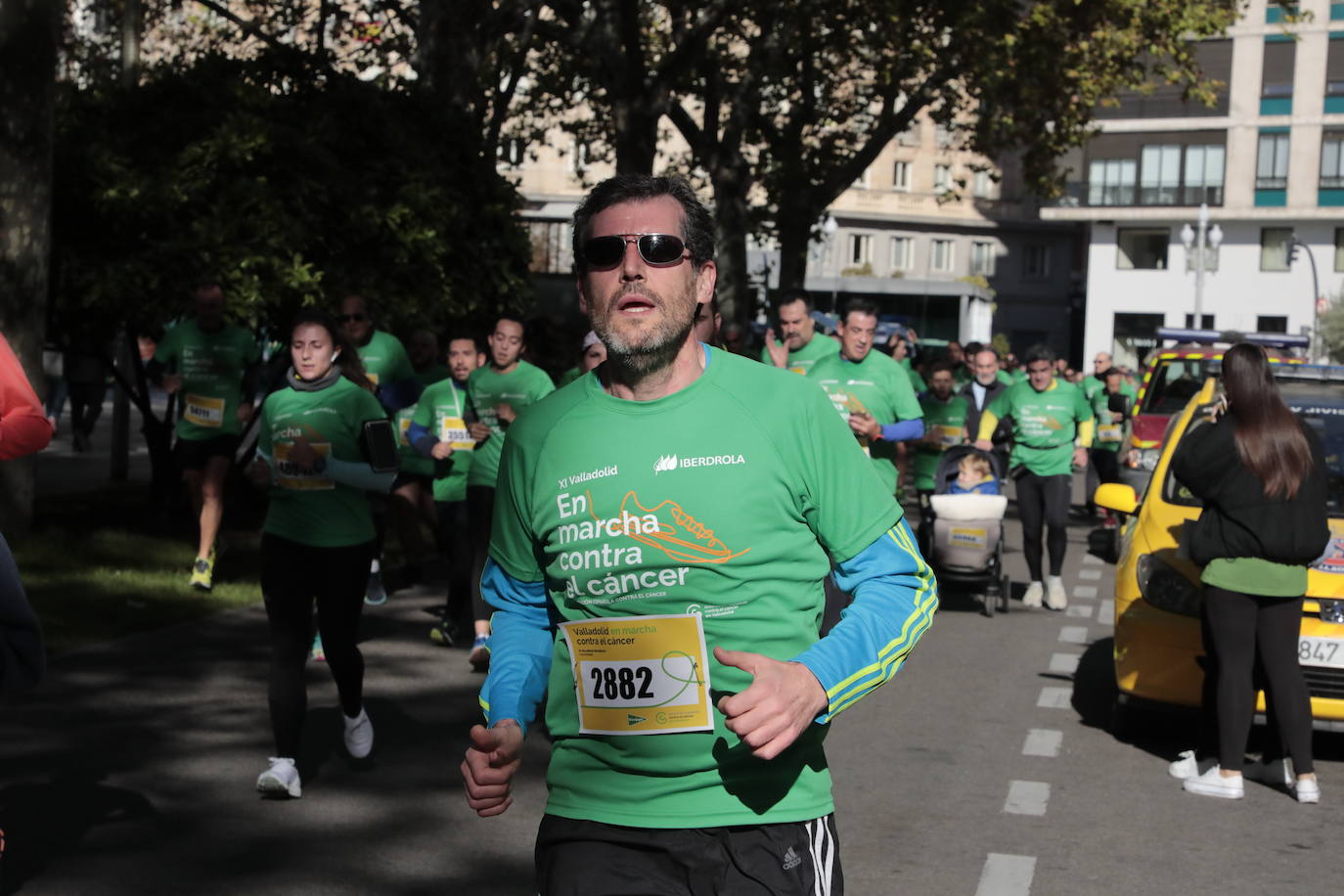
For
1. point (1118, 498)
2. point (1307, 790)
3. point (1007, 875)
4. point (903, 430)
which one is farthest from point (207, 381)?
point (1007, 875)

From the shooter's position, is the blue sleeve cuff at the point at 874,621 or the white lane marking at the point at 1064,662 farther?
the white lane marking at the point at 1064,662

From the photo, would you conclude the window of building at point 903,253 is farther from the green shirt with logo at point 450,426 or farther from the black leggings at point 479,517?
the black leggings at point 479,517

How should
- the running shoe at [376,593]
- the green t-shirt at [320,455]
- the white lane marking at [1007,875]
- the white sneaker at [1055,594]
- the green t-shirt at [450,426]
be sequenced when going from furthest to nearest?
the white sneaker at [1055,594]
the running shoe at [376,593]
the green t-shirt at [450,426]
the green t-shirt at [320,455]
the white lane marking at [1007,875]

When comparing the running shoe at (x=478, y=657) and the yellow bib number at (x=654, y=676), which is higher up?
the yellow bib number at (x=654, y=676)

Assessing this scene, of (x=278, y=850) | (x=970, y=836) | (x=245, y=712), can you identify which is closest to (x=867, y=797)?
(x=970, y=836)

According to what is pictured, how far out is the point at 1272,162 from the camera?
66938mm

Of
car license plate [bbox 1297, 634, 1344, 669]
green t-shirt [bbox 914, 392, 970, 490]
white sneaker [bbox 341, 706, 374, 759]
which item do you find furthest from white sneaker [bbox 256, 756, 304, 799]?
green t-shirt [bbox 914, 392, 970, 490]

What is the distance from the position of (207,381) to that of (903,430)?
5.06 m

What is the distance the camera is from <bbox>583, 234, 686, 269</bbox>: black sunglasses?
3.38 meters

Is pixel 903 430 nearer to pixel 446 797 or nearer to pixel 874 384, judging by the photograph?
pixel 874 384

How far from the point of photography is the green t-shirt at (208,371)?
13211mm

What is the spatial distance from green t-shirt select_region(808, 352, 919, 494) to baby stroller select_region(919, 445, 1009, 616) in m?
2.27

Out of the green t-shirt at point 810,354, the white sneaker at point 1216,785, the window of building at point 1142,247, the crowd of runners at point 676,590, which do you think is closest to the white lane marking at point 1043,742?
the white sneaker at point 1216,785

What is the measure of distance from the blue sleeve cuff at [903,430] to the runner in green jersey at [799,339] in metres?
0.57
